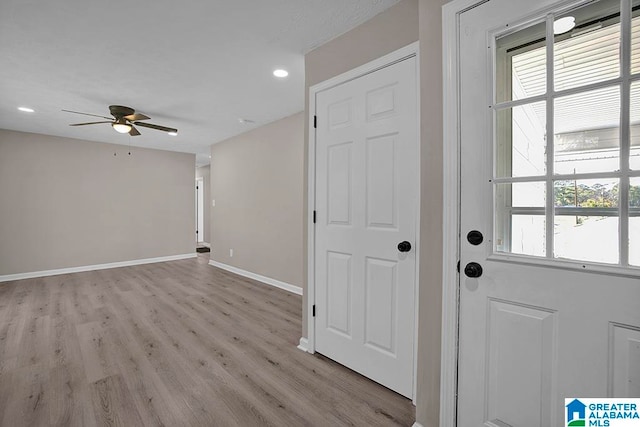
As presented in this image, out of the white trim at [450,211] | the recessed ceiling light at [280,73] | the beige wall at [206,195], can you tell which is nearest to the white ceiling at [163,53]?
the recessed ceiling light at [280,73]

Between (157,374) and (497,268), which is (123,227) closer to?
(157,374)

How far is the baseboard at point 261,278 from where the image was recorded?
14.1 ft

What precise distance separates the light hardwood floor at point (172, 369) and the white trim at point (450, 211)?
17.9 inches

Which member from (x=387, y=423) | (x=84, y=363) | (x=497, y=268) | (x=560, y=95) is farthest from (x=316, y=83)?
(x=84, y=363)

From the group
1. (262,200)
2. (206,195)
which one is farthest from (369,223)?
(206,195)

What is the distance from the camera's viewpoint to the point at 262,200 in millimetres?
4879

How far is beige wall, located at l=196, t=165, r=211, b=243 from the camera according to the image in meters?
8.70

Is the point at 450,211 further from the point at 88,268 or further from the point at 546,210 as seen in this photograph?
the point at 88,268

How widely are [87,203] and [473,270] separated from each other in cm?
687

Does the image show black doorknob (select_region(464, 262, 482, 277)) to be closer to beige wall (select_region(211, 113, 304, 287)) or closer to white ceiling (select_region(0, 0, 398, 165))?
white ceiling (select_region(0, 0, 398, 165))

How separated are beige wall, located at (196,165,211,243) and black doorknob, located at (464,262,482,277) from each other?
8.30 metres

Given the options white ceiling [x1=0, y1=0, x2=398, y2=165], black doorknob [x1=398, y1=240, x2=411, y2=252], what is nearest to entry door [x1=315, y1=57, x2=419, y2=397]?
black doorknob [x1=398, y1=240, x2=411, y2=252]

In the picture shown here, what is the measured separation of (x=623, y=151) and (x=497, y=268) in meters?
0.61

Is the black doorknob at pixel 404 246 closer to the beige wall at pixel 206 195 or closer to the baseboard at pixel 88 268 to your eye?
the baseboard at pixel 88 268
